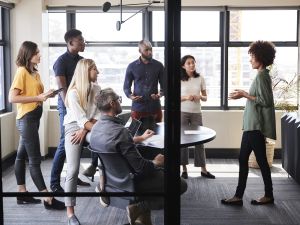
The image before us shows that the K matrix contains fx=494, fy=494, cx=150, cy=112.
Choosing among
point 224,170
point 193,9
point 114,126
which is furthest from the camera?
point 193,9

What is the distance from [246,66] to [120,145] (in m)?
3.14

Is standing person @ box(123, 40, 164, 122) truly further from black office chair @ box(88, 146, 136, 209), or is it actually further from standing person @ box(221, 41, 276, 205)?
black office chair @ box(88, 146, 136, 209)

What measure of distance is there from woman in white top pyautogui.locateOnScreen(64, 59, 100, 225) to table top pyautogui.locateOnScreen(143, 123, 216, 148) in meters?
0.42

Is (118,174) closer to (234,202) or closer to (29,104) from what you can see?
(29,104)

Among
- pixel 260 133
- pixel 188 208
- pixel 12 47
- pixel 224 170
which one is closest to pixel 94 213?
pixel 188 208

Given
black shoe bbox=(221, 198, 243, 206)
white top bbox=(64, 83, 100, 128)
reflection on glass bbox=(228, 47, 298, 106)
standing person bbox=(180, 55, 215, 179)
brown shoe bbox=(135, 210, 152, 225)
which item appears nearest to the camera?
brown shoe bbox=(135, 210, 152, 225)

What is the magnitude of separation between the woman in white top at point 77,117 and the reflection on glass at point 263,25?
8.66ft

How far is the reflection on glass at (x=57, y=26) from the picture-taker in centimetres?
554

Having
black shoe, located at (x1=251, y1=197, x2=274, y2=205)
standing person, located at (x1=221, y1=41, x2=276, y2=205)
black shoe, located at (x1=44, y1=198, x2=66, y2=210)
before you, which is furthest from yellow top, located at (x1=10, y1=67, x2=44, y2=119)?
black shoe, located at (x1=251, y1=197, x2=274, y2=205)

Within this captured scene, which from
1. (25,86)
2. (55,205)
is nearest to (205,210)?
(55,205)

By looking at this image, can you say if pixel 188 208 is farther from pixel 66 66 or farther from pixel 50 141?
pixel 50 141

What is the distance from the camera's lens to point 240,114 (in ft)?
18.0

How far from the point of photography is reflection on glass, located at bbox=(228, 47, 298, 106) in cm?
546

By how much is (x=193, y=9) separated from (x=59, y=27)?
1521 millimetres
